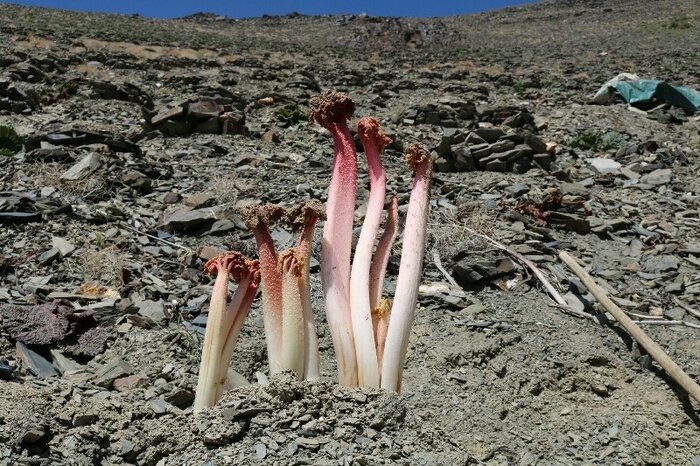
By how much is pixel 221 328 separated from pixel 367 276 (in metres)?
0.61

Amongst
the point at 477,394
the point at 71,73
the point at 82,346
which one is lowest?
the point at 477,394

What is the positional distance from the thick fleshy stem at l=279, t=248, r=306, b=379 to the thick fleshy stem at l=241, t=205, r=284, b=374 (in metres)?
0.07

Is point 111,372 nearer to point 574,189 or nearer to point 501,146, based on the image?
point 574,189

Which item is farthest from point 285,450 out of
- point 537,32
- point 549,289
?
point 537,32

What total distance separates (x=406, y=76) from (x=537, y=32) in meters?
21.3

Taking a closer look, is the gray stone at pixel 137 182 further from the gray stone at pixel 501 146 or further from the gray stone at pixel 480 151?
the gray stone at pixel 501 146

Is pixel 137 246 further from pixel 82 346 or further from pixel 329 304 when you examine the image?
pixel 329 304

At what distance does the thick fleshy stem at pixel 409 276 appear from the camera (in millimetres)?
2559

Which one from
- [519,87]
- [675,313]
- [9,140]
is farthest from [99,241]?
[519,87]

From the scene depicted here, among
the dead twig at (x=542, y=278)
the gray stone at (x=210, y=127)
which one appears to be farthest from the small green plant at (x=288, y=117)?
the dead twig at (x=542, y=278)

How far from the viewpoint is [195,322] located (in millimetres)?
3852

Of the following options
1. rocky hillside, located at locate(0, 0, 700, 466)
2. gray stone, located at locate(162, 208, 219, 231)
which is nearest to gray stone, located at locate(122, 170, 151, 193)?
rocky hillside, located at locate(0, 0, 700, 466)

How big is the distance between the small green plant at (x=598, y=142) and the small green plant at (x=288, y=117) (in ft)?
13.0

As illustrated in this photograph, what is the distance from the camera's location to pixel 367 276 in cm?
267
